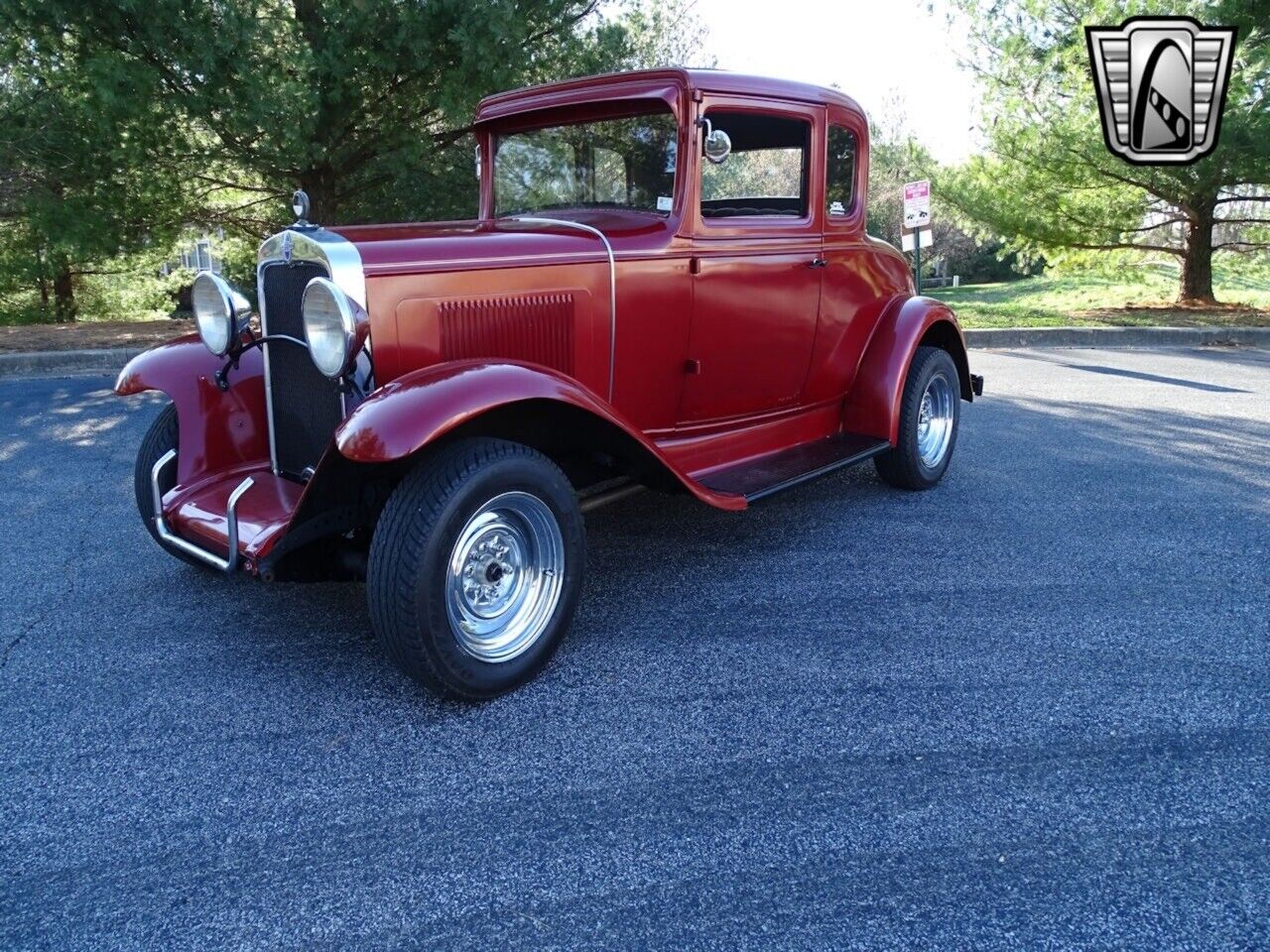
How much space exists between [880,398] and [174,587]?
3.25 m

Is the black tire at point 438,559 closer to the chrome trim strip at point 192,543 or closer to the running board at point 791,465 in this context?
the chrome trim strip at point 192,543

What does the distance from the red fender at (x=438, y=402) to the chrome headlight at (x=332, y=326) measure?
19 centimetres

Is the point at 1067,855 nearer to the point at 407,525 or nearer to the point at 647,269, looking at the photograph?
the point at 407,525

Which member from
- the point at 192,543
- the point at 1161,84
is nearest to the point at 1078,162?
the point at 1161,84

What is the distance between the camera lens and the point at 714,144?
360 cm

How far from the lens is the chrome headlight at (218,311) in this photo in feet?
11.4

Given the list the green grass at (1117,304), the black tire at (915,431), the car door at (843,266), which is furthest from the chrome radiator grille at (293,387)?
the green grass at (1117,304)

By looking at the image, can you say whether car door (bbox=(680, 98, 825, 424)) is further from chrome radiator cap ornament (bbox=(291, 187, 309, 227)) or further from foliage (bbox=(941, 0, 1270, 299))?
foliage (bbox=(941, 0, 1270, 299))

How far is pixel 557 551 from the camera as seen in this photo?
3002 millimetres

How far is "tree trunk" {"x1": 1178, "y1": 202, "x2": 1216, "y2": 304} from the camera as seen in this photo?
40.4 feet

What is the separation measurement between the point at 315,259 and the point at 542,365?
0.80m

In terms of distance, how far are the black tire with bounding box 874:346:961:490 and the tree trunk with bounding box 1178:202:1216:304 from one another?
939 centimetres

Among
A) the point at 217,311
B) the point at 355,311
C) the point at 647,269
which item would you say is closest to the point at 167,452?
the point at 217,311

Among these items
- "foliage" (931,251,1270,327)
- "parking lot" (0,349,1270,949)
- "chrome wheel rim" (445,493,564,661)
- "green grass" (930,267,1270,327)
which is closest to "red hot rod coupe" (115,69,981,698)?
"chrome wheel rim" (445,493,564,661)
